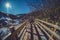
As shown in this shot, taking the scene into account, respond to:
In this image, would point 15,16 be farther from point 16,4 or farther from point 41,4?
point 41,4

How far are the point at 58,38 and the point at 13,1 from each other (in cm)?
111

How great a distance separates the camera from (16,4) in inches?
75.2

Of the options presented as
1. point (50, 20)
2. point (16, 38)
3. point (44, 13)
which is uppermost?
point (44, 13)

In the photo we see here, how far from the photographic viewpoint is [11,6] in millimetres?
→ 1887

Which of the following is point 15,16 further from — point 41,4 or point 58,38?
point 58,38

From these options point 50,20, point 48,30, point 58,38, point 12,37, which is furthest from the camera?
point 50,20

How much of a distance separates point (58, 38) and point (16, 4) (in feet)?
3.40

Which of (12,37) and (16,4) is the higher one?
(16,4)

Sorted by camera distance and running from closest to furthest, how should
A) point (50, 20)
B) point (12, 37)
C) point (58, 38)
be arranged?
point (58, 38) < point (12, 37) < point (50, 20)

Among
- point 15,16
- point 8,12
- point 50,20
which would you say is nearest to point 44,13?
point 50,20

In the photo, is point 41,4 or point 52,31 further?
point 41,4

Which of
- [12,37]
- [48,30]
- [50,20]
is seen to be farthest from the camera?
[50,20]

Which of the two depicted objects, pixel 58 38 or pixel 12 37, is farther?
pixel 12 37

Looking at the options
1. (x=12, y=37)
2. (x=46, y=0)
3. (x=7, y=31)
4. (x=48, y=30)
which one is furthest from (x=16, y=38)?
(x=46, y=0)
